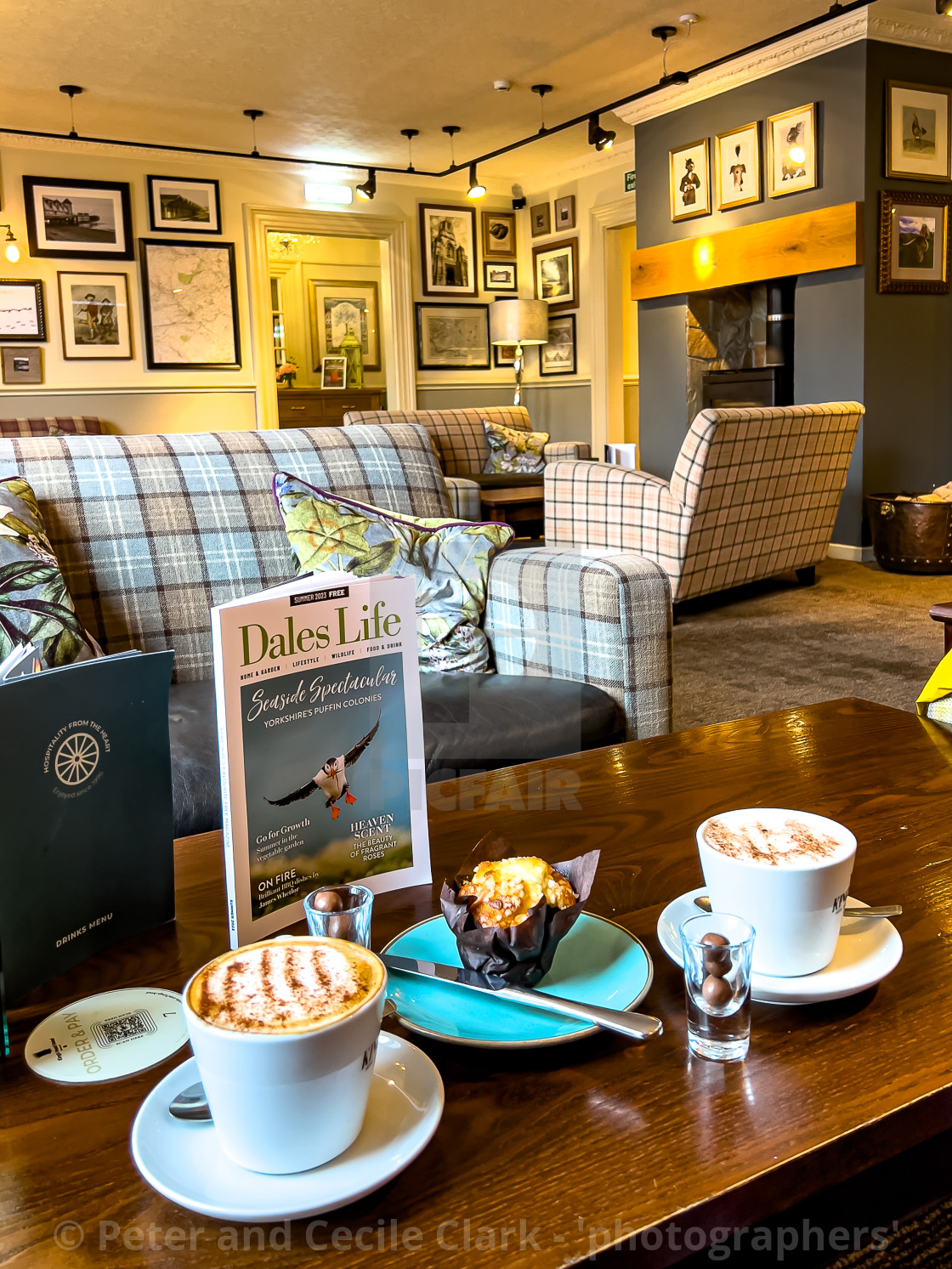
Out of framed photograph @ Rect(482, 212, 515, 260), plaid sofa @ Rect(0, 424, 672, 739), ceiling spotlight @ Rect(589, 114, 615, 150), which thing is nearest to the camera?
plaid sofa @ Rect(0, 424, 672, 739)

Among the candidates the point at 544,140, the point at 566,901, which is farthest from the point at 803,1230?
the point at 544,140

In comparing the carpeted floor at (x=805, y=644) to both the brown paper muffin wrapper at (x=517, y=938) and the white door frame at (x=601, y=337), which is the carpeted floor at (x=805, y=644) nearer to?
the brown paper muffin wrapper at (x=517, y=938)

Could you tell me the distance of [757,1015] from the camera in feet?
2.04

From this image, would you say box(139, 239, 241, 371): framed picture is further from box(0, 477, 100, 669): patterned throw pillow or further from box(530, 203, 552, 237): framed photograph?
box(0, 477, 100, 669): patterned throw pillow

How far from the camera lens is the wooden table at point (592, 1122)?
17.9 inches

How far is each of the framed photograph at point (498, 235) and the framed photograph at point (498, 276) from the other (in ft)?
0.18

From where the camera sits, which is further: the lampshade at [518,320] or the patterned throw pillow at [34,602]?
the lampshade at [518,320]

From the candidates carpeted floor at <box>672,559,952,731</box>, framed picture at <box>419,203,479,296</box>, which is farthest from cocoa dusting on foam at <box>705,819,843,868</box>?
framed picture at <box>419,203,479,296</box>

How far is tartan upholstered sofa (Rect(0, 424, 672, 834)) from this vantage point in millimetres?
1594

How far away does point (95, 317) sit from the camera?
→ 7117 millimetres

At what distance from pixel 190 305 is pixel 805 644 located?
5.51 metres

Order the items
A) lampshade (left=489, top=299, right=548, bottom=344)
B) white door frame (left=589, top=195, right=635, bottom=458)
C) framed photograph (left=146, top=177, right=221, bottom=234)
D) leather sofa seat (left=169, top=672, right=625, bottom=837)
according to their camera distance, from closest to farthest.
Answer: leather sofa seat (left=169, top=672, right=625, bottom=837)
framed photograph (left=146, top=177, right=221, bottom=234)
white door frame (left=589, top=195, right=635, bottom=458)
lampshade (left=489, top=299, right=548, bottom=344)

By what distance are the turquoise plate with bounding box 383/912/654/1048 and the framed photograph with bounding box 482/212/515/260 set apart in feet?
28.8

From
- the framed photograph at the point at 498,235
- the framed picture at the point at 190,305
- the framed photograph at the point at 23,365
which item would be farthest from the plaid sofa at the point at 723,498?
the framed photograph at the point at 498,235
